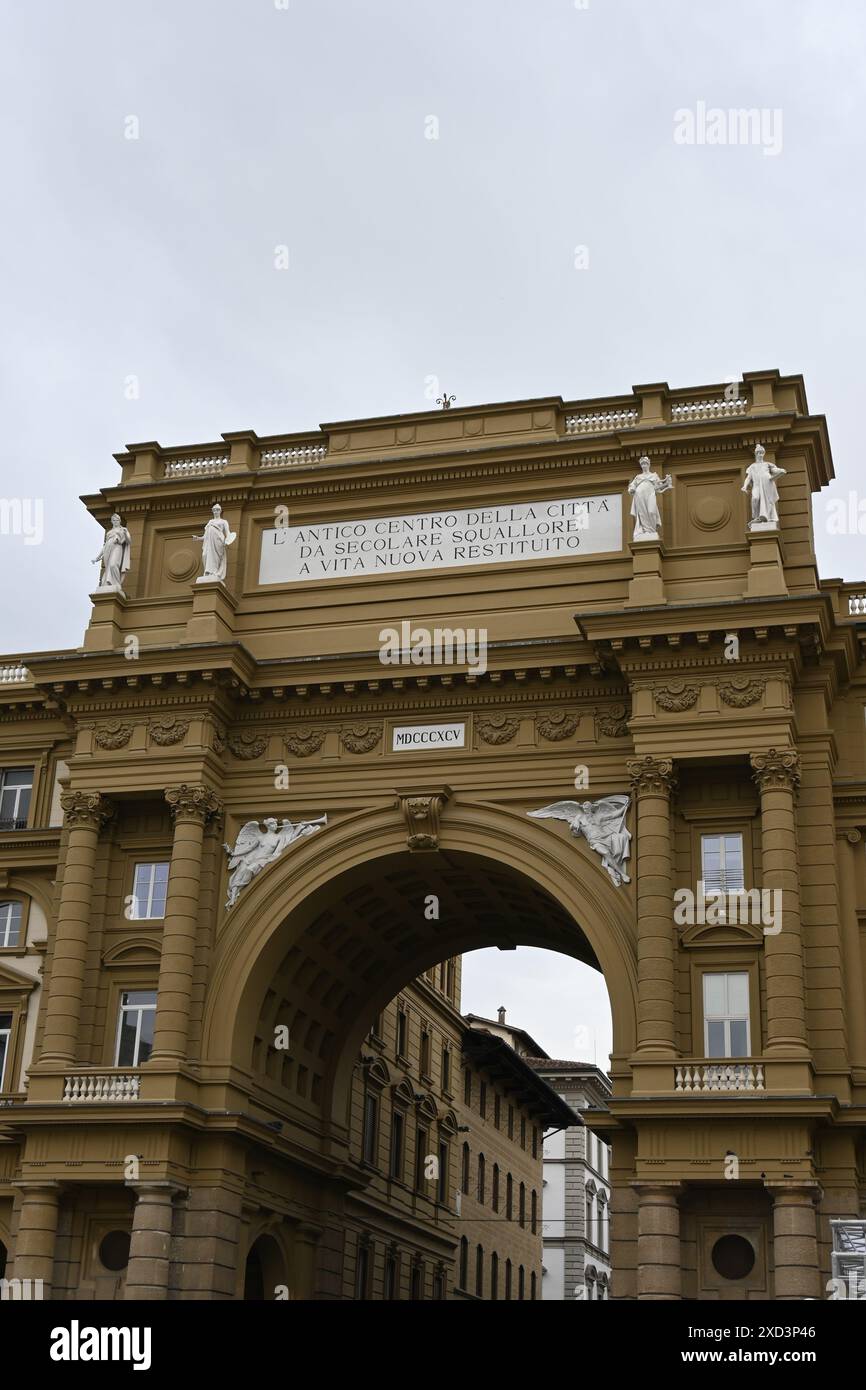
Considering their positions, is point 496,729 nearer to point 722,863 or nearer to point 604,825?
point 604,825

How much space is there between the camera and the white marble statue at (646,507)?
3719cm

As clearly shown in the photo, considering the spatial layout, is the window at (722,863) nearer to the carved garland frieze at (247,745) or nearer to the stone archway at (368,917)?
the stone archway at (368,917)

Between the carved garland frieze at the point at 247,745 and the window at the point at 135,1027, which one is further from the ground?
the carved garland frieze at the point at 247,745

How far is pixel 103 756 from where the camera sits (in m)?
38.7

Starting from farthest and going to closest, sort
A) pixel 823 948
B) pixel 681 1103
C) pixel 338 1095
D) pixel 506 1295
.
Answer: pixel 506 1295, pixel 338 1095, pixel 823 948, pixel 681 1103

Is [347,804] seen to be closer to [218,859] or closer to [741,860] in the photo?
[218,859]

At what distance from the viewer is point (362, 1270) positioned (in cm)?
4709

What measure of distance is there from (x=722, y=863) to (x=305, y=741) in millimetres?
10044

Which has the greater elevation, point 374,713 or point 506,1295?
point 374,713

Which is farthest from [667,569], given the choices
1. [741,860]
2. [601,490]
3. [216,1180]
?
[216,1180]

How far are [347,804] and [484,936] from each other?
8363 millimetres

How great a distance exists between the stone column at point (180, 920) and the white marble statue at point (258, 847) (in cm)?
91

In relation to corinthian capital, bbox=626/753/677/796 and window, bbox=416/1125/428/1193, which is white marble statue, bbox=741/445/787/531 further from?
window, bbox=416/1125/428/1193

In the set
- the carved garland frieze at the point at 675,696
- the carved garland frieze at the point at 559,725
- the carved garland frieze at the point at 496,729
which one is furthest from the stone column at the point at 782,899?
the carved garland frieze at the point at 496,729
